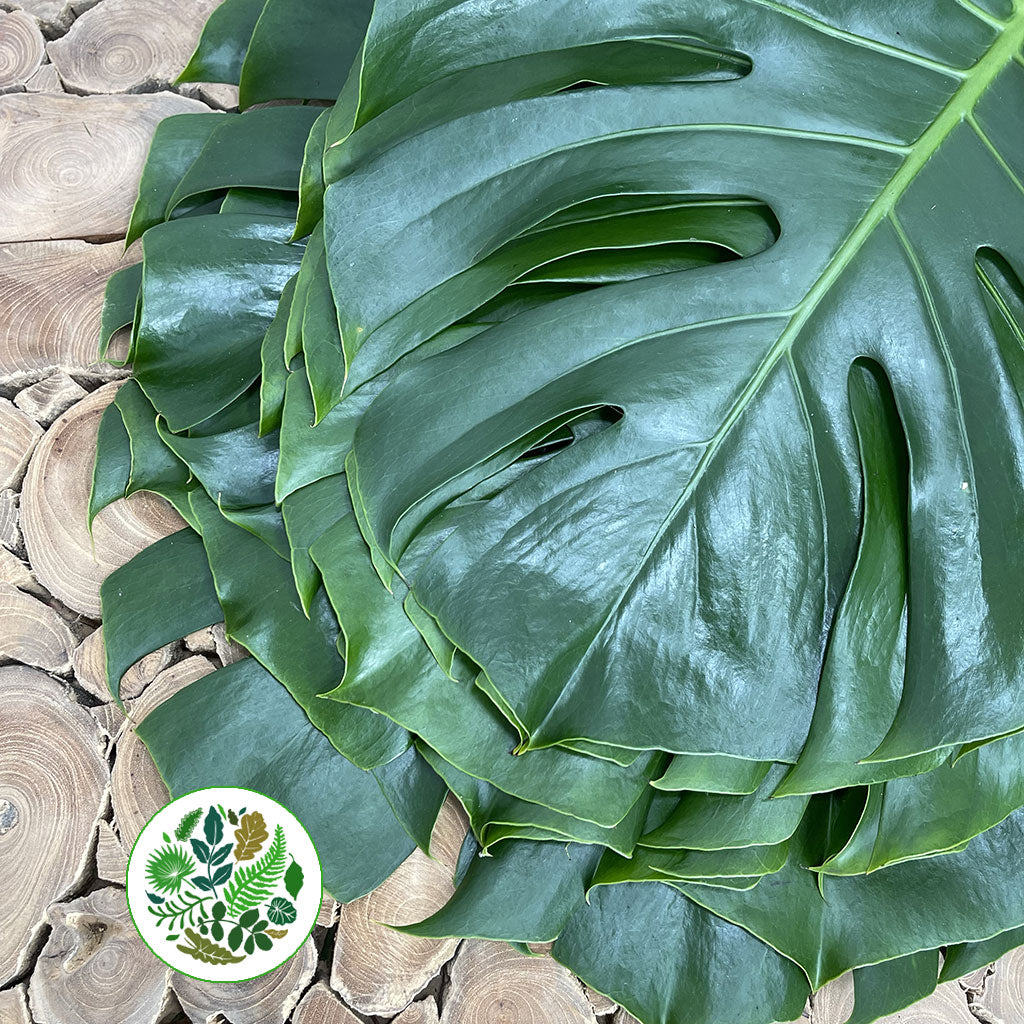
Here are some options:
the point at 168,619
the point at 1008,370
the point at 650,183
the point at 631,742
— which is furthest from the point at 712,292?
the point at 168,619

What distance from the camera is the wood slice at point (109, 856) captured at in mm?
983

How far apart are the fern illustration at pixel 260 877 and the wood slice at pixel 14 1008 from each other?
22 centimetres

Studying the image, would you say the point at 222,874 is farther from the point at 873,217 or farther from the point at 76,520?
the point at 873,217

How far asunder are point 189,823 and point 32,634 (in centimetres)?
27

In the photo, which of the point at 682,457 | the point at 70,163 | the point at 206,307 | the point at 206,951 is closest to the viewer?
the point at 682,457

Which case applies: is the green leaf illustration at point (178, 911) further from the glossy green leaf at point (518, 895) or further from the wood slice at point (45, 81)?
the wood slice at point (45, 81)

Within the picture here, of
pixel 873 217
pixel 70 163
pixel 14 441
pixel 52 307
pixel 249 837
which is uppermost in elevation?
pixel 873 217

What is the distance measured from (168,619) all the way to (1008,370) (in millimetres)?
828

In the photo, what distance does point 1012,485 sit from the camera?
82cm

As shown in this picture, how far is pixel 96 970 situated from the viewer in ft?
3.16

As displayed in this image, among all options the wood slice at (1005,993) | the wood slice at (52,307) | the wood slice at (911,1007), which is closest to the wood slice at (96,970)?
the wood slice at (52,307)

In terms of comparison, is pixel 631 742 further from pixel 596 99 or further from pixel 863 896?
pixel 596 99

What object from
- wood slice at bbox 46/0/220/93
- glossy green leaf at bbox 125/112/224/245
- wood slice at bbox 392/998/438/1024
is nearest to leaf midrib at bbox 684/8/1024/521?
wood slice at bbox 392/998/438/1024

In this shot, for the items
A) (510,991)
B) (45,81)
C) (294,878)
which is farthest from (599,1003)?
(45,81)
